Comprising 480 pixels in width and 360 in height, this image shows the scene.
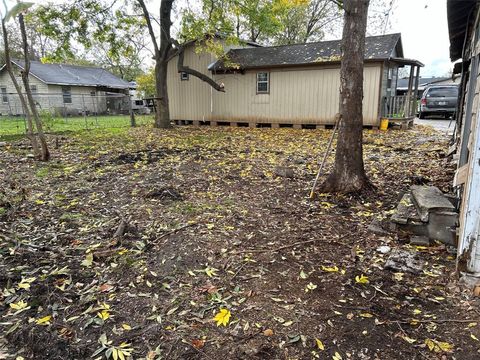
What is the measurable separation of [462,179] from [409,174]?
3.35 metres

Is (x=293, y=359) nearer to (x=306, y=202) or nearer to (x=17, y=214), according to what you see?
(x=306, y=202)

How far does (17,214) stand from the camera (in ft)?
15.0

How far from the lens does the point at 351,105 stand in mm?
4996

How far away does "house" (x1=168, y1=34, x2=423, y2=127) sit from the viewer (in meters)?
12.9

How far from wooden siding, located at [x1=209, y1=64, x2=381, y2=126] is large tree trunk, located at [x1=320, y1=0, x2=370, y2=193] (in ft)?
27.7

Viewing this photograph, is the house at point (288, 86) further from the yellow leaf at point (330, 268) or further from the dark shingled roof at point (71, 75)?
the dark shingled roof at point (71, 75)

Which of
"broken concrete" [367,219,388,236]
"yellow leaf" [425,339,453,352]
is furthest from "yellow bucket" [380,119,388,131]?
"yellow leaf" [425,339,453,352]

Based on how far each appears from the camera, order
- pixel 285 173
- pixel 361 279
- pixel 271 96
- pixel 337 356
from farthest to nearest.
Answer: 1. pixel 271 96
2. pixel 285 173
3. pixel 361 279
4. pixel 337 356

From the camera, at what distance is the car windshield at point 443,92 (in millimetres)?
16719

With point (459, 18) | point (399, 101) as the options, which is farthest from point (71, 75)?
point (459, 18)

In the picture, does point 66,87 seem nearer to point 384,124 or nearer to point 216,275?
point 384,124

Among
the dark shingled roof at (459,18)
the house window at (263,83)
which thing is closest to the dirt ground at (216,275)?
the dark shingled roof at (459,18)

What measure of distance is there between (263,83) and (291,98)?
1540mm

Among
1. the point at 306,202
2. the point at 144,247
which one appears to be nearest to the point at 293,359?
the point at 144,247
